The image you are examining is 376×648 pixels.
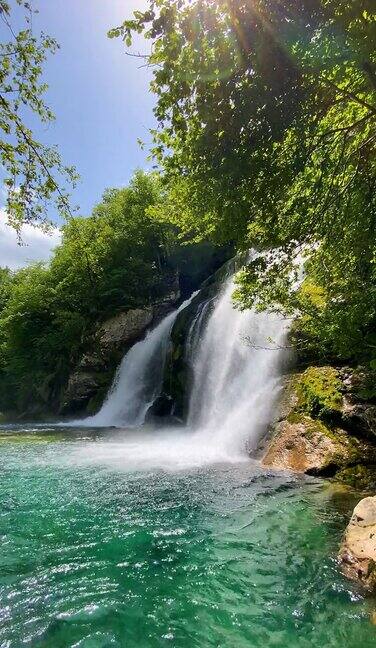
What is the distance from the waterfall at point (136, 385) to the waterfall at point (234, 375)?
446cm

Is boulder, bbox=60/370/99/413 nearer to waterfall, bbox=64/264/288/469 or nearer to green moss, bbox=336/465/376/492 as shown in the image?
waterfall, bbox=64/264/288/469

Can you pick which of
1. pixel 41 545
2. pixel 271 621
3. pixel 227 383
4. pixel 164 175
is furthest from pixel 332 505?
pixel 227 383

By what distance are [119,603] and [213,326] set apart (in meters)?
16.1

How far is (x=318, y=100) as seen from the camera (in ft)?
22.4

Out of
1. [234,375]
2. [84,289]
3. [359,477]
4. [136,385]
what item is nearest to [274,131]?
[359,477]

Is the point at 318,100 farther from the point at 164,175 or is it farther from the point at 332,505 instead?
the point at 332,505

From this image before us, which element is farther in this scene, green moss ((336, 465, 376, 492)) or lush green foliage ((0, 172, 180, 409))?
lush green foliage ((0, 172, 180, 409))

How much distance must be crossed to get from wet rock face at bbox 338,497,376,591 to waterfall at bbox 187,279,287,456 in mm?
6663

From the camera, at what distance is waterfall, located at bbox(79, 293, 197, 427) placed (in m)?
24.7

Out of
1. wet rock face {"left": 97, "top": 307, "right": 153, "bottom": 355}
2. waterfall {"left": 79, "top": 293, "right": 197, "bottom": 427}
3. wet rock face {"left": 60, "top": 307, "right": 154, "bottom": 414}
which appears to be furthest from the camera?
wet rock face {"left": 97, "top": 307, "right": 153, "bottom": 355}

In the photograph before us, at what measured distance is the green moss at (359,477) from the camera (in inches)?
358

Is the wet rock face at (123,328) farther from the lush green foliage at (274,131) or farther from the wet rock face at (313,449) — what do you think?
the lush green foliage at (274,131)

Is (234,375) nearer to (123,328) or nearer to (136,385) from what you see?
(136,385)

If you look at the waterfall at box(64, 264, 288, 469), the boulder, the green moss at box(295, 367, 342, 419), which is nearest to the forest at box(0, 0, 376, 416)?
the green moss at box(295, 367, 342, 419)
